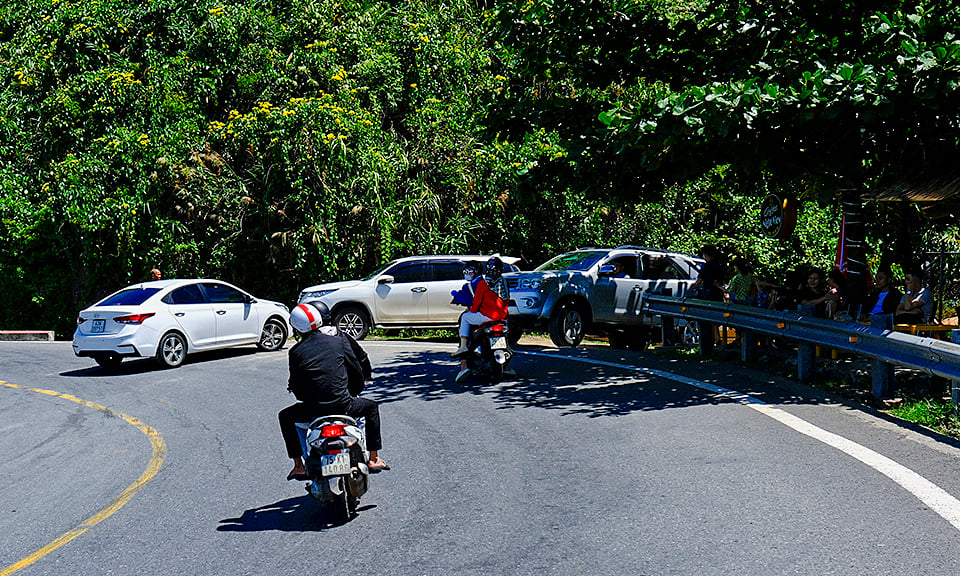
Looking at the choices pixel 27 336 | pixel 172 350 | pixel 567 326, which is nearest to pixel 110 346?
pixel 172 350

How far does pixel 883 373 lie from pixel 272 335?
11934 millimetres

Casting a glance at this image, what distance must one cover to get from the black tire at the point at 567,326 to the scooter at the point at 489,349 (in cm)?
469

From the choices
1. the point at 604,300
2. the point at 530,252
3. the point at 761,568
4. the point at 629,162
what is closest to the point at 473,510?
the point at 761,568

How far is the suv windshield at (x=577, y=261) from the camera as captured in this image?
18.1 m

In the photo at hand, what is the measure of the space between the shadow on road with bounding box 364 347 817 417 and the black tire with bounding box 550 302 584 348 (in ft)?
7.58

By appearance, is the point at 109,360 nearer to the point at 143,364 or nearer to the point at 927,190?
the point at 143,364

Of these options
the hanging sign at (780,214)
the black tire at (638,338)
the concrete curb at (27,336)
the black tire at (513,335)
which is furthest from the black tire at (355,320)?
the concrete curb at (27,336)

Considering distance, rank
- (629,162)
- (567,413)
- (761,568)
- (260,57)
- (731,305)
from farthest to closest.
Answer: (260,57), (731,305), (629,162), (567,413), (761,568)

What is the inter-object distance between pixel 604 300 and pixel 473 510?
37.0ft

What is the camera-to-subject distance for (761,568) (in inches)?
211

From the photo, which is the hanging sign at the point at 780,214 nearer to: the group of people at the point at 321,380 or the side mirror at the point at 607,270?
the side mirror at the point at 607,270

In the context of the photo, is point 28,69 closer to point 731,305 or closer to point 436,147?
point 436,147

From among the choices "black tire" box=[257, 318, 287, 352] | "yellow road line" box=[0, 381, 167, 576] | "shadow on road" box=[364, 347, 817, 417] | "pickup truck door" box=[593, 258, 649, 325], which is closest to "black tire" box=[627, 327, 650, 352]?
"pickup truck door" box=[593, 258, 649, 325]

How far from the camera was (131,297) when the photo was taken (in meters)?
16.6
